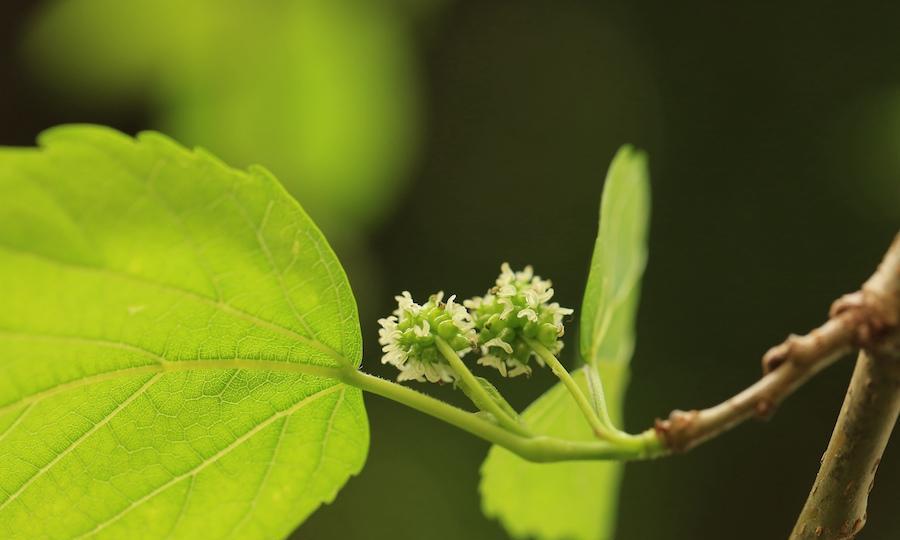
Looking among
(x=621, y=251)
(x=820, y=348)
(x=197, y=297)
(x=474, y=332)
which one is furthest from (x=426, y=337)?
(x=621, y=251)

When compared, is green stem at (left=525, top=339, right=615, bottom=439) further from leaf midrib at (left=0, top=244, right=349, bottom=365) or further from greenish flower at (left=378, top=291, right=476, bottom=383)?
leaf midrib at (left=0, top=244, right=349, bottom=365)

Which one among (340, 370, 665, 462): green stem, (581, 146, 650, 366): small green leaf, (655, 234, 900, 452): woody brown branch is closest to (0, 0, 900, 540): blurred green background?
(581, 146, 650, 366): small green leaf

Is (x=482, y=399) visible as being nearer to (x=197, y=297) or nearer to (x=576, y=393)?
(x=576, y=393)

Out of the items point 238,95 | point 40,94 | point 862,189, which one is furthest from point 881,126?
point 40,94

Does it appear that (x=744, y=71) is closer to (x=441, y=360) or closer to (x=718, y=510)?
(x=718, y=510)

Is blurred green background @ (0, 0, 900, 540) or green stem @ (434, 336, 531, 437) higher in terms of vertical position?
blurred green background @ (0, 0, 900, 540)

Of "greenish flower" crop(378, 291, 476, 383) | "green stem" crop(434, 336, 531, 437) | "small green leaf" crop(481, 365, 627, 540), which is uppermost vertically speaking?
"greenish flower" crop(378, 291, 476, 383)
